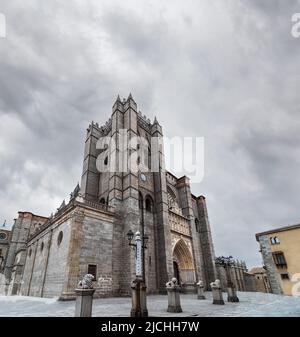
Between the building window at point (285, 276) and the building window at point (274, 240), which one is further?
the building window at point (274, 240)

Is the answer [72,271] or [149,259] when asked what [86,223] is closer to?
[72,271]

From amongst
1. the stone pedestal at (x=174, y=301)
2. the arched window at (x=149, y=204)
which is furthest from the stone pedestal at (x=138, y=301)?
the arched window at (x=149, y=204)

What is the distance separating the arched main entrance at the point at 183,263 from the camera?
65.8 ft

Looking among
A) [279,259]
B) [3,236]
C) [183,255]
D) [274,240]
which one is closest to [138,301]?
[183,255]

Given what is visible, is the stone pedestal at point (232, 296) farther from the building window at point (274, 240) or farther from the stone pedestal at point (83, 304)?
the building window at point (274, 240)

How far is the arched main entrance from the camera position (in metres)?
20.0

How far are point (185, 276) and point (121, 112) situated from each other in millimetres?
18611

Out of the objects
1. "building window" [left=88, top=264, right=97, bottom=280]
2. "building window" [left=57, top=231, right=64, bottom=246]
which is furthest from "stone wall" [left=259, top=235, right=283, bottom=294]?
"building window" [left=57, top=231, right=64, bottom=246]

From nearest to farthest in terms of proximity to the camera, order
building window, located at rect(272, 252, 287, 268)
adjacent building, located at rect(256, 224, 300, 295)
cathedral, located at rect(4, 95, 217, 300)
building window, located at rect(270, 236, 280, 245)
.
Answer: cathedral, located at rect(4, 95, 217, 300) < adjacent building, located at rect(256, 224, 300, 295) < building window, located at rect(272, 252, 287, 268) < building window, located at rect(270, 236, 280, 245)

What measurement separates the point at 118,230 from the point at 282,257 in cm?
1591

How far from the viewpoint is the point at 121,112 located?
2192cm

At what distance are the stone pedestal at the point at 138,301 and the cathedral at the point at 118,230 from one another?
7.35m

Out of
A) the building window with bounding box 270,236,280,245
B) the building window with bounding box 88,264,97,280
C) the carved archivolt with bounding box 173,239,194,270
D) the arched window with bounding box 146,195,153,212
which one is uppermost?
the arched window with bounding box 146,195,153,212

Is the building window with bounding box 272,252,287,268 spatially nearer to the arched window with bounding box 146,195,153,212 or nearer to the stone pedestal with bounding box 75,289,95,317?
the arched window with bounding box 146,195,153,212
